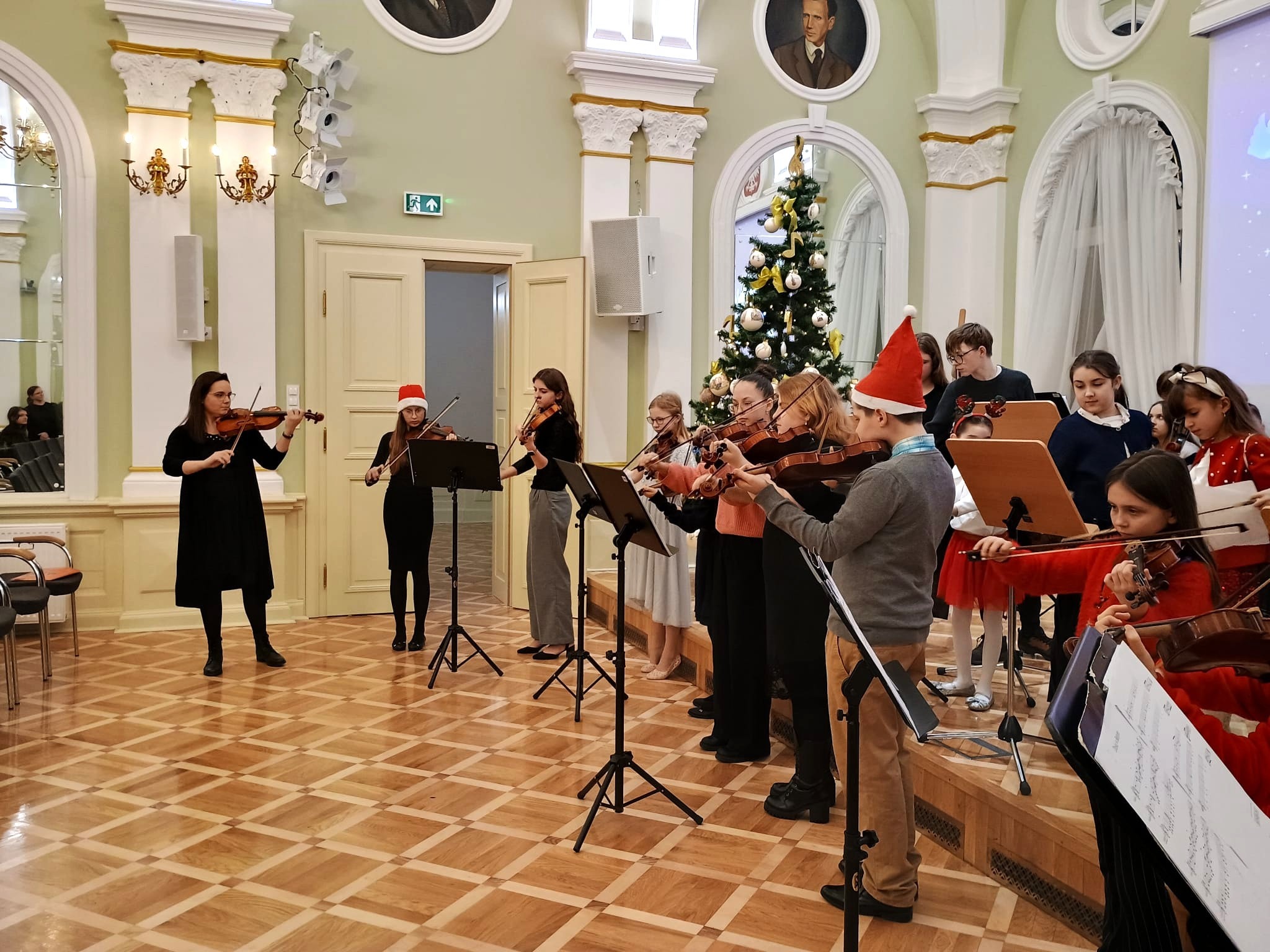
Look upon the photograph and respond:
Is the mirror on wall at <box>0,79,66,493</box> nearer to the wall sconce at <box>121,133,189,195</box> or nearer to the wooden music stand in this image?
the wall sconce at <box>121,133,189,195</box>

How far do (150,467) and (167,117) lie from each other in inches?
93.7

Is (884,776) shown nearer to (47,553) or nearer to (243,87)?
(47,553)

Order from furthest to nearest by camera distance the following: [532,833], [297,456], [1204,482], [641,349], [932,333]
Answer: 1. [932,333]
2. [641,349]
3. [297,456]
4. [532,833]
5. [1204,482]

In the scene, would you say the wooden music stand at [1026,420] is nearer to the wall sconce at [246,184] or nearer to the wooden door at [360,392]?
the wooden door at [360,392]

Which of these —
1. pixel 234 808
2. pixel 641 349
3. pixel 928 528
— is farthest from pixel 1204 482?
pixel 641 349

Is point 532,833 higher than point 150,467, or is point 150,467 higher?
point 150,467

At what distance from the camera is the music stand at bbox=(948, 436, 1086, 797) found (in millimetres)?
3254

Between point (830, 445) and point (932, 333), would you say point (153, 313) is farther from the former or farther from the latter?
point (932, 333)

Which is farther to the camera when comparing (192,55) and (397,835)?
(192,55)

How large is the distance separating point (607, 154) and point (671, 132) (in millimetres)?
552

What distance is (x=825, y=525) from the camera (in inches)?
115

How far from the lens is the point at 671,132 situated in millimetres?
8156

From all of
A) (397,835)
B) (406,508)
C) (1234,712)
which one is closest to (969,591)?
(1234,712)

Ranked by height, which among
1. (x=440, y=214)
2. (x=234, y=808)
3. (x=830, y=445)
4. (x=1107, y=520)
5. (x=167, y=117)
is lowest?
(x=234, y=808)
